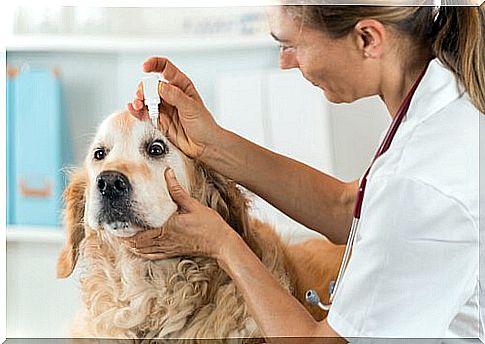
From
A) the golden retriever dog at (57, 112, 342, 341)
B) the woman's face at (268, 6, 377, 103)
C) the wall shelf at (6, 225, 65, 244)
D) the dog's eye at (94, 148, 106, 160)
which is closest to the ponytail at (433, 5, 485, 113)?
the woman's face at (268, 6, 377, 103)

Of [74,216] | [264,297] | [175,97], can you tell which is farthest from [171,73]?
[264,297]

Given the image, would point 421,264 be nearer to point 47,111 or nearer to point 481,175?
point 481,175

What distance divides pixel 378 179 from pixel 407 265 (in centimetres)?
14

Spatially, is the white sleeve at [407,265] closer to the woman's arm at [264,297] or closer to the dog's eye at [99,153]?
the woman's arm at [264,297]

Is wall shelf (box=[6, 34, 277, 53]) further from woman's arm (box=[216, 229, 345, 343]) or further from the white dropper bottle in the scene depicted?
woman's arm (box=[216, 229, 345, 343])

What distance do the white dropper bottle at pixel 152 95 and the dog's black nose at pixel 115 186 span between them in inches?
4.1

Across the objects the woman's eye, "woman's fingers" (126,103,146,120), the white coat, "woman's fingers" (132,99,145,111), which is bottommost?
the white coat

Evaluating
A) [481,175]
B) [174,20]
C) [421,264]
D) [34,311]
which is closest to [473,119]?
[481,175]

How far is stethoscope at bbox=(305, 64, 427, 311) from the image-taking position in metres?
1.35

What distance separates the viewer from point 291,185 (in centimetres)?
140

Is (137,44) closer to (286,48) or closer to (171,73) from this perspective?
(171,73)

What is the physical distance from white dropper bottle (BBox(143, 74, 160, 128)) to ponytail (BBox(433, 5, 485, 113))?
1.50ft

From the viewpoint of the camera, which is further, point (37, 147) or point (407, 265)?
point (37, 147)

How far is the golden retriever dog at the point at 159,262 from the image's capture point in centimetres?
136
